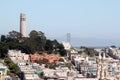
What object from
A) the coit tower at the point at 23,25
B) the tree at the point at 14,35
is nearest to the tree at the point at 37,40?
the tree at the point at 14,35

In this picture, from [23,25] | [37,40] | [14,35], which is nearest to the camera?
[37,40]

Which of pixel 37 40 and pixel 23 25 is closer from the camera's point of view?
pixel 37 40

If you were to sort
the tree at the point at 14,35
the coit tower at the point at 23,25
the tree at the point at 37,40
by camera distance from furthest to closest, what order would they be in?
the coit tower at the point at 23,25, the tree at the point at 14,35, the tree at the point at 37,40

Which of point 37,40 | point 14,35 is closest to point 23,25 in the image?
point 14,35

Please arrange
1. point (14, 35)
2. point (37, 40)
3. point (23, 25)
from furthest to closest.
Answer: point (23, 25), point (14, 35), point (37, 40)

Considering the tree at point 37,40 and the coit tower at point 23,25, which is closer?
the tree at point 37,40

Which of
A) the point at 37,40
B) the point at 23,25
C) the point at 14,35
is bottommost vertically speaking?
the point at 37,40

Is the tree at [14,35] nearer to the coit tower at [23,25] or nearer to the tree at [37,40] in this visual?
the tree at [37,40]

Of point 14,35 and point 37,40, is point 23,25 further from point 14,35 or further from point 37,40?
point 37,40

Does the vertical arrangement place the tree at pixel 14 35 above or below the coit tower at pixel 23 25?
below

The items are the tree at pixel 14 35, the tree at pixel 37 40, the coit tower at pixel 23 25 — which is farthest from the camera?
the coit tower at pixel 23 25

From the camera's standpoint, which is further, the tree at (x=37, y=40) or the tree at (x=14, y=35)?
the tree at (x=14, y=35)
